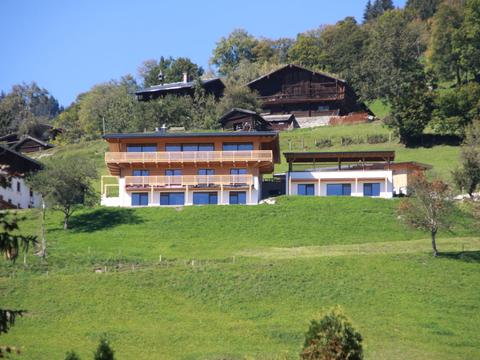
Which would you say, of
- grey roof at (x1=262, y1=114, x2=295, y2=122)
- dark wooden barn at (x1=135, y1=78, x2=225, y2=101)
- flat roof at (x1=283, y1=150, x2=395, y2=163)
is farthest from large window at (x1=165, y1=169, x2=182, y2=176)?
dark wooden barn at (x1=135, y1=78, x2=225, y2=101)

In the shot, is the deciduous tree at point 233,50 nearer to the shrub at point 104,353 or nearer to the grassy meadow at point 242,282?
the grassy meadow at point 242,282

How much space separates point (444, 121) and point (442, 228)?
37.6 m

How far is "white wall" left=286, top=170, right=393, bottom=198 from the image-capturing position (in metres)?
78.2

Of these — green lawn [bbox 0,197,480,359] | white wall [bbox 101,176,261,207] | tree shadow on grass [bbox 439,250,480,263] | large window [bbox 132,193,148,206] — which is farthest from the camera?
large window [bbox 132,193,148,206]

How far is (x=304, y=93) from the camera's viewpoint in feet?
402

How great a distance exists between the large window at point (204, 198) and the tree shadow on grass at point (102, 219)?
608cm

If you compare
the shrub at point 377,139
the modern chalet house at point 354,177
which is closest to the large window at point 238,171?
the modern chalet house at point 354,177

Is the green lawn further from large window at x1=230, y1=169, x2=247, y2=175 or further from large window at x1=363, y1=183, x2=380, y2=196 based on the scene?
large window at x1=230, y1=169, x2=247, y2=175

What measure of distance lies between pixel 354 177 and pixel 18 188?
91.0 ft

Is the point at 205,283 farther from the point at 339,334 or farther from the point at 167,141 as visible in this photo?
the point at 167,141

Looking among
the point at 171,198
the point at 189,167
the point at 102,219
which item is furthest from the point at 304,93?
the point at 102,219

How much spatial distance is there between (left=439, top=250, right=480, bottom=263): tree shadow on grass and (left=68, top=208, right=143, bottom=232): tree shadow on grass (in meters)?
22.7

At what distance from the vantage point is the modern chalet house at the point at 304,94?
12106 centimetres

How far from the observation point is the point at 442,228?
6197 cm
